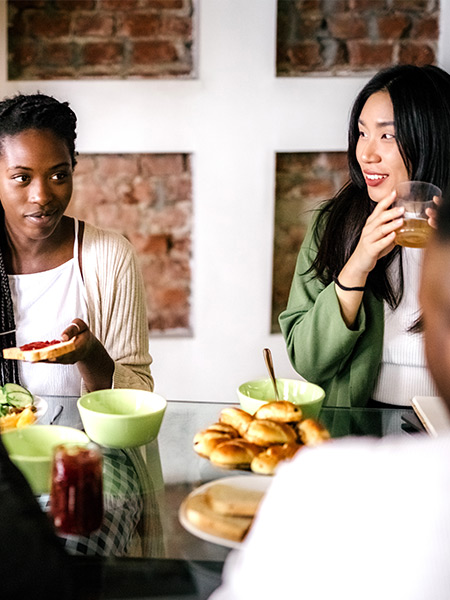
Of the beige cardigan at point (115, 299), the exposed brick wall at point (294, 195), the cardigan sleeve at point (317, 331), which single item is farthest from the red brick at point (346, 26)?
the beige cardigan at point (115, 299)

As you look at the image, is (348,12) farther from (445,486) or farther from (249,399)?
(445,486)

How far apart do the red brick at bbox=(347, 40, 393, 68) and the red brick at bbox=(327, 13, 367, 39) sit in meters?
0.03

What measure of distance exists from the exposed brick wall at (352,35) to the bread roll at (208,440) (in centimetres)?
184

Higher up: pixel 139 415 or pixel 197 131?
pixel 197 131

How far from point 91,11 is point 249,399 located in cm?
181

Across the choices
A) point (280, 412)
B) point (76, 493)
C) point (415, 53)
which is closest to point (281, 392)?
point (280, 412)

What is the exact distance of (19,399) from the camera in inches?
54.7

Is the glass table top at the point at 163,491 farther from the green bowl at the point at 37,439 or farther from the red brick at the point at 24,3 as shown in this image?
the red brick at the point at 24,3

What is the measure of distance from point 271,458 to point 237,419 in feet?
0.49

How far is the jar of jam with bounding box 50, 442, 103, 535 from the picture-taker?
3.15 ft

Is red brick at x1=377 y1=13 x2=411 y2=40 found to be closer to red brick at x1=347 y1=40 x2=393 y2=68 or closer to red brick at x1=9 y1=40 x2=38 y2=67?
red brick at x1=347 y1=40 x2=393 y2=68

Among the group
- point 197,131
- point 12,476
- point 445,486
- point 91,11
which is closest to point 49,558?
point 12,476

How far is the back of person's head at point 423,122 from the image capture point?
5.72ft

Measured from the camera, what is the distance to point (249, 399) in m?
1.35
